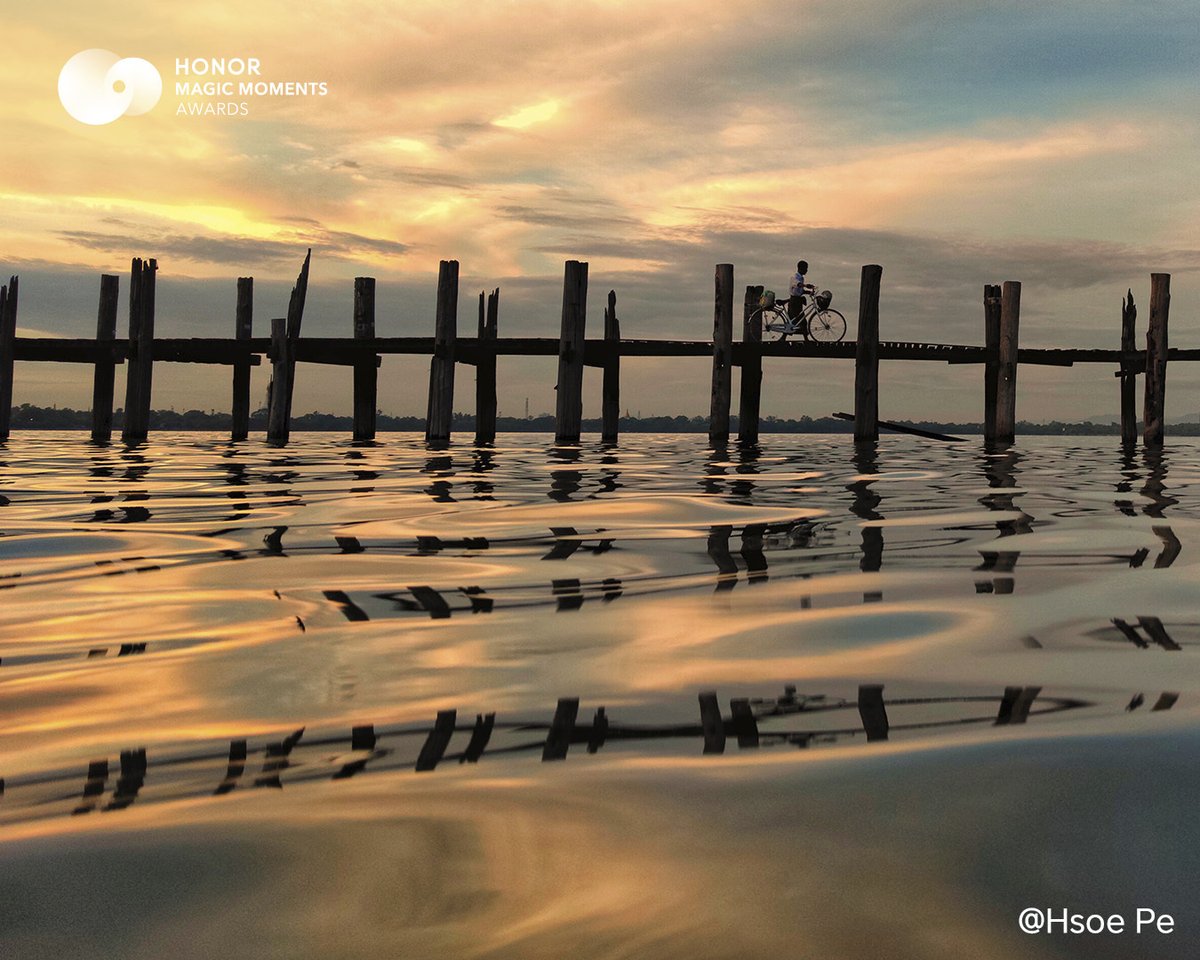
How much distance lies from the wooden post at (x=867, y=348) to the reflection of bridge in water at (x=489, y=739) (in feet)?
59.9

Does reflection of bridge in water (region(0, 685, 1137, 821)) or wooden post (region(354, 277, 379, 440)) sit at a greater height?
wooden post (region(354, 277, 379, 440))

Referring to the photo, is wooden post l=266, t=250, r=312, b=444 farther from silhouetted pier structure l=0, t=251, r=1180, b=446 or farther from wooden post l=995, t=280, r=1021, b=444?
wooden post l=995, t=280, r=1021, b=444

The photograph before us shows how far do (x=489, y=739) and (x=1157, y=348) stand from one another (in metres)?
22.0

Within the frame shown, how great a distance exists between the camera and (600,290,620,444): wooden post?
76.9 feet

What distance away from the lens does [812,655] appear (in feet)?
9.73

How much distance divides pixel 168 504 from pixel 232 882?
6.93 meters

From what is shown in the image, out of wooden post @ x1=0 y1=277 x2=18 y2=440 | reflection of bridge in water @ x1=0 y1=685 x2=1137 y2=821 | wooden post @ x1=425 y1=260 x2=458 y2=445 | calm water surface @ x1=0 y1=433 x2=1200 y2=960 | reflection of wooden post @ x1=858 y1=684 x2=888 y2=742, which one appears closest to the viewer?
calm water surface @ x1=0 y1=433 x2=1200 y2=960

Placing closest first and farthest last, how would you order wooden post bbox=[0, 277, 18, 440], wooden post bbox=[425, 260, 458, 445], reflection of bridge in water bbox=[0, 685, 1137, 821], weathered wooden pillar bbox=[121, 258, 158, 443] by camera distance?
reflection of bridge in water bbox=[0, 685, 1137, 821], wooden post bbox=[425, 260, 458, 445], weathered wooden pillar bbox=[121, 258, 158, 443], wooden post bbox=[0, 277, 18, 440]

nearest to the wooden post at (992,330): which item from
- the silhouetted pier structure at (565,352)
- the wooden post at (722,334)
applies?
the silhouetted pier structure at (565,352)

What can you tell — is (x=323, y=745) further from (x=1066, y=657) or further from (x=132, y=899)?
(x=1066, y=657)

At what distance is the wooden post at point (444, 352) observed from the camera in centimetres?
2072

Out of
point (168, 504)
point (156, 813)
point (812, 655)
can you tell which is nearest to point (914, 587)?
point (812, 655)

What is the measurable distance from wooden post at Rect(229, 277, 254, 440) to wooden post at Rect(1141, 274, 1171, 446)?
1770cm

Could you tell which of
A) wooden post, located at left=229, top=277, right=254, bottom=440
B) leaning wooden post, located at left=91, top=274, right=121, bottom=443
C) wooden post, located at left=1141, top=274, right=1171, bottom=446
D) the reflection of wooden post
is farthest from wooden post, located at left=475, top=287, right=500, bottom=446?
the reflection of wooden post
